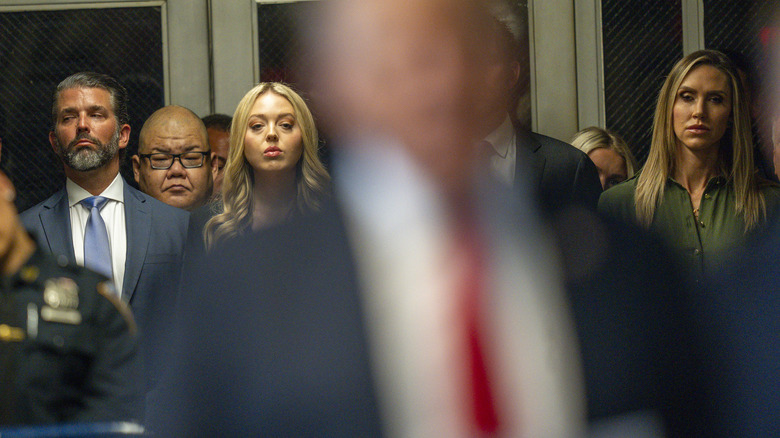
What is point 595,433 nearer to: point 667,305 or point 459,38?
point 667,305

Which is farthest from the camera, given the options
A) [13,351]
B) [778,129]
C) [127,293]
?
[778,129]

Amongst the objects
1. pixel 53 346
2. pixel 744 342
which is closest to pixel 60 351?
pixel 53 346

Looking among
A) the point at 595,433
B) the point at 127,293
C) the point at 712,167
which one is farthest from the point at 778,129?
the point at 595,433

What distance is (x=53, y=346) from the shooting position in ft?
4.98

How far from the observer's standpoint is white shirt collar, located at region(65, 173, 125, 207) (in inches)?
121

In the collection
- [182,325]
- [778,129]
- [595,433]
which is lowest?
[595,433]

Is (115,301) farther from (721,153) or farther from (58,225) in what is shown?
(721,153)

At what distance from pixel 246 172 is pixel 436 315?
7.75 ft

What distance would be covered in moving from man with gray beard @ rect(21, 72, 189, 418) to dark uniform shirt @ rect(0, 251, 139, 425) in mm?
1251

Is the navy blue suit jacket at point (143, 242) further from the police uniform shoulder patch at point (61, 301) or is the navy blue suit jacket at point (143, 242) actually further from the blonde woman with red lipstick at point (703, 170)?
the blonde woman with red lipstick at point (703, 170)

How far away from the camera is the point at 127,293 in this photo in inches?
115

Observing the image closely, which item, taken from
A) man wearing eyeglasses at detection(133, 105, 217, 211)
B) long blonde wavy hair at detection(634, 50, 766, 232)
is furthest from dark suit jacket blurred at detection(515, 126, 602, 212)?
man wearing eyeglasses at detection(133, 105, 217, 211)

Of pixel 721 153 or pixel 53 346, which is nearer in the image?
pixel 53 346

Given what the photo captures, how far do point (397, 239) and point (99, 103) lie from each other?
247 cm
